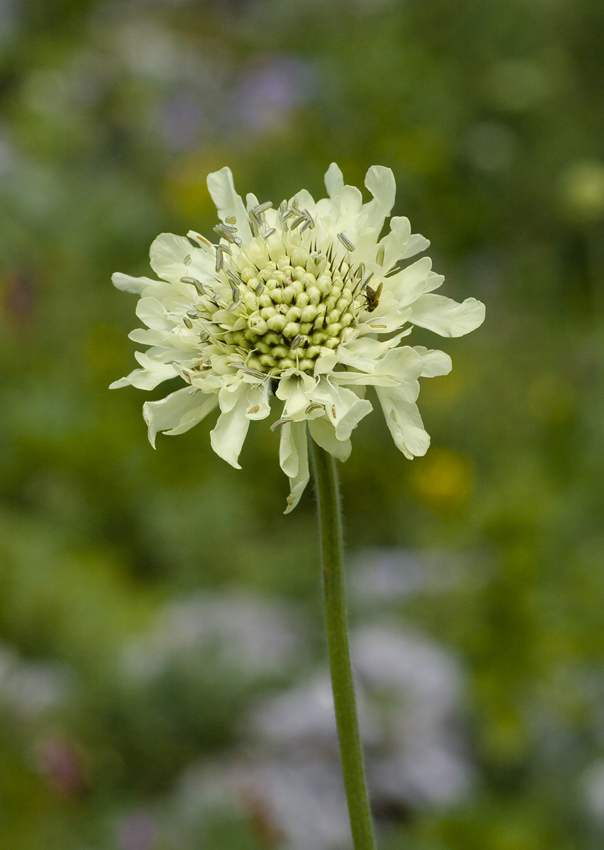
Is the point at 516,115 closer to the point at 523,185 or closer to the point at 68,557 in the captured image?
the point at 523,185

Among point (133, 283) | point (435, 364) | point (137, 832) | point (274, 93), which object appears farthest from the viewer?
point (274, 93)

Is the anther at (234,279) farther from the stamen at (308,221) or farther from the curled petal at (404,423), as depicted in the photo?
the curled petal at (404,423)

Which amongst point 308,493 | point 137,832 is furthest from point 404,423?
point 308,493

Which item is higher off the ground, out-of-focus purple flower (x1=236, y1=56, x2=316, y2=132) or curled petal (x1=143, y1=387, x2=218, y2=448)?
out-of-focus purple flower (x1=236, y1=56, x2=316, y2=132)

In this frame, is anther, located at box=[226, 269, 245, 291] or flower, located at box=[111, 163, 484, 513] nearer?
flower, located at box=[111, 163, 484, 513]

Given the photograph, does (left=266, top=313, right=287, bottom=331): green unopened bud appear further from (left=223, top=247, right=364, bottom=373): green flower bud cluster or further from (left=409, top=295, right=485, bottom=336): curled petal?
(left=409, top=295, right=485, bottom=336): curled petal

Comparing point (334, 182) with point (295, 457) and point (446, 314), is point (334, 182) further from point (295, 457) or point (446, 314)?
point (295, 457)

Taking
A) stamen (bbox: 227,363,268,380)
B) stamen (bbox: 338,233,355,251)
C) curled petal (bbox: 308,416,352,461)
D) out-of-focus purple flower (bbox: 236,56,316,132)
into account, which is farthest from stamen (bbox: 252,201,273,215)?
out-of-focus purple flower (bbox: 236,56,316,132)
